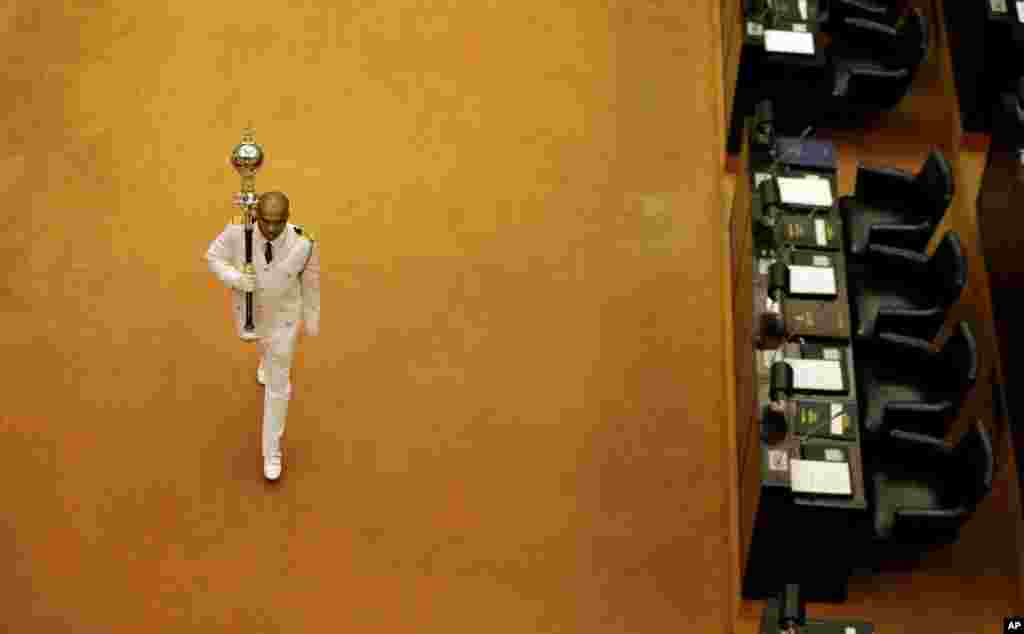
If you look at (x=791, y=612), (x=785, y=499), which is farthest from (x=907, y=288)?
(x=791, y=612)

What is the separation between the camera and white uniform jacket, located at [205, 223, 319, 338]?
29.1ft

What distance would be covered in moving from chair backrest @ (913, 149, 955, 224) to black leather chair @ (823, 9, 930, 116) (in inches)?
35.5

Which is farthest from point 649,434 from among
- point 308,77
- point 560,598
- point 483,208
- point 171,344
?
point 308,77

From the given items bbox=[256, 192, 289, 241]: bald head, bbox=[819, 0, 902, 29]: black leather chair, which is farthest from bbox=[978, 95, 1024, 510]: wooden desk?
bbox=[256, 192, 289, 241]: bald head

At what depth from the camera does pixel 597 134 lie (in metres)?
11.5

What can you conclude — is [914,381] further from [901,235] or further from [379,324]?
[379,324]

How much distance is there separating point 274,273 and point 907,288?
3583 millimetres

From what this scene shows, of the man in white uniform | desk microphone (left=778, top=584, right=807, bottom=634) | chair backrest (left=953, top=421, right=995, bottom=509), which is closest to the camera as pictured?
desk microphone (left=778, top=584, right=807, bottom=634)

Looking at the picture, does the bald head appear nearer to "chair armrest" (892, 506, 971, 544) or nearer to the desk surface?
the desk surface

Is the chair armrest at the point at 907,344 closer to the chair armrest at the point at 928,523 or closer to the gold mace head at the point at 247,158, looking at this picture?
the chair armrest at the point at 928,523

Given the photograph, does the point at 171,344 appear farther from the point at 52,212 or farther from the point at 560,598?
the point at 560,598

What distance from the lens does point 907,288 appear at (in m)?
10.5

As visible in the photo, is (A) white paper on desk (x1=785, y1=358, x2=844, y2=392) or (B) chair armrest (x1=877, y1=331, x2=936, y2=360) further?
(B) chair armrest (x1=877, y1=331, x2=936, y2=360)

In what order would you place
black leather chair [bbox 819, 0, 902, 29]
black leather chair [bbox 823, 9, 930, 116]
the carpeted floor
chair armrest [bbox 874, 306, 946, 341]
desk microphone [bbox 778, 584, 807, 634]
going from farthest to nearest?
black leather chair [bbox 819, 0, 902, 29] → black leather chair [bbox 823, 9, 930, 116] → chair armrest [bbox 874, 306, 946, 341] → the carpeted floor → desk microphone [bbox 778, 584, 807, 634]
